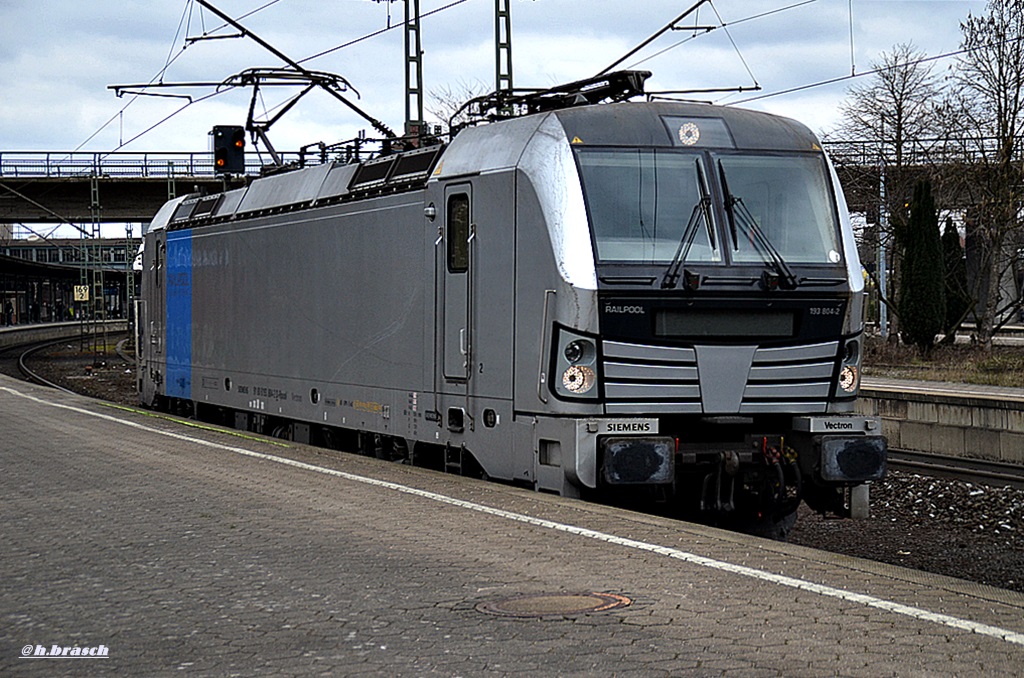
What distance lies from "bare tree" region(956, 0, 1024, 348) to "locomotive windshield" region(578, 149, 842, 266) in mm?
25613

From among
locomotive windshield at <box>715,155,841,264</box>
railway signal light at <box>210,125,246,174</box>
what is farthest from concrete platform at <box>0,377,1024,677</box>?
railway signal light at <box>210,125,246,174</box>

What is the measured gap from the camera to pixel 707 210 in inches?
427

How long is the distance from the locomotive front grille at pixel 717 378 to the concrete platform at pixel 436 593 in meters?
0.92

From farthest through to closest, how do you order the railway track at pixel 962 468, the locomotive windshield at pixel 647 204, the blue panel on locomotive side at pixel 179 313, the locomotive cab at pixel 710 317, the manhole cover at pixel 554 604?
the blue panel on locomotive side at pixel 179 313
the railway track at pixel 962 468
the locomotive windshield at pixel 647 204
the locomotive cab at pixel 710 317
the manhole cover at pixel 554 604

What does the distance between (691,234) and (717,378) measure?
108 cm

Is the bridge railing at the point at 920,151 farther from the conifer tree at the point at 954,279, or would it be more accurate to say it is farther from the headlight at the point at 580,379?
the headlight at the point at 580,379

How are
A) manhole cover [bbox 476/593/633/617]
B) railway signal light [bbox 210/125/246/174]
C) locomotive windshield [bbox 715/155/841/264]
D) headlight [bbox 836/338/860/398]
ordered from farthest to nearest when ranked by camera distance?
railway signal light [bbox 210/125/246/174], headlight [bbox 836/338/860/398], locomotive windshield [bbox 715/155/841/264], manhole cover [bbox 476/593/633/617]

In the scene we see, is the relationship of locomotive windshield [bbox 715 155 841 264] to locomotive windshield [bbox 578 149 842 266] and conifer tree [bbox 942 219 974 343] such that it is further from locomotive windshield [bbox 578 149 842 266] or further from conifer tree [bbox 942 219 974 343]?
conifer tree [bbox 942 219 974 343]

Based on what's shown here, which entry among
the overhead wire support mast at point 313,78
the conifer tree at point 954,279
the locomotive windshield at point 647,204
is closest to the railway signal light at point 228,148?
the overhead wire support mast at point 313,78

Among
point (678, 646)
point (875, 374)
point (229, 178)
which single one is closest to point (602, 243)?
point (678, 646)

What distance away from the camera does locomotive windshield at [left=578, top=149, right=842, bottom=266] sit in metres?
10.6

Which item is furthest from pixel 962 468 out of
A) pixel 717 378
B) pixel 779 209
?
pixel 717 378

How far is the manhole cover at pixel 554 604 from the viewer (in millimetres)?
6942

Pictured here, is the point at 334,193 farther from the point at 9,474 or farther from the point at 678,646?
the point at 678,646
